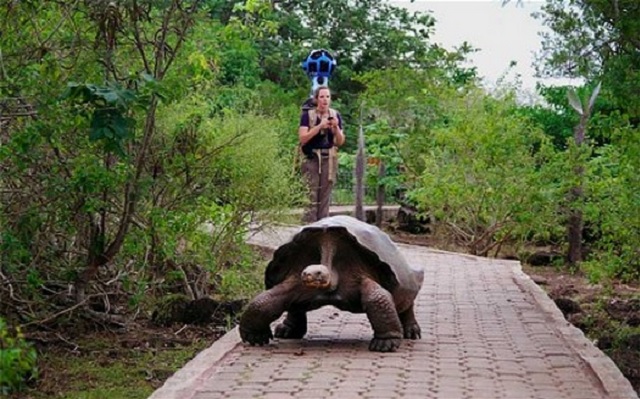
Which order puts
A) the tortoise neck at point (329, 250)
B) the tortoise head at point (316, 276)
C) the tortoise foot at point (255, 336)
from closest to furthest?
the tortoise head at point (316, 276), the tortoise neck at point (329, 250), the tortoise foot at point (255, 336)

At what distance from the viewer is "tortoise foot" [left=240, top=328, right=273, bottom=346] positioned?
8031mm

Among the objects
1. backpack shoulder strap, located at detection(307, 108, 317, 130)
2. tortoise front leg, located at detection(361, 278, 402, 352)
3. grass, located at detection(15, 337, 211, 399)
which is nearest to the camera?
tortoise front leg, located at detection(361, 278, 402, 352)

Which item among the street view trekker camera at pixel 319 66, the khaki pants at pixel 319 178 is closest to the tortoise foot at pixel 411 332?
the khaki pants at pixel 319 178

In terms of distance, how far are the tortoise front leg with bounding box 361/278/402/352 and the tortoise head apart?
0.98ft

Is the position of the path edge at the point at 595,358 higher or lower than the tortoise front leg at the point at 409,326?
lower

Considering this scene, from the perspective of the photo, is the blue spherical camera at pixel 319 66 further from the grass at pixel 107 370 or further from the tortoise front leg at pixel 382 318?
the tortoise front leg at pixel 382 318

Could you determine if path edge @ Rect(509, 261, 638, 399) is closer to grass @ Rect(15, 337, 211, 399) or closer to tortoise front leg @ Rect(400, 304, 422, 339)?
tortoise front leg @ Rect(400, 304, 422, 339)

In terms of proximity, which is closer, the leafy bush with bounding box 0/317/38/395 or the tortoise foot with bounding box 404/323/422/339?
the leafy bush with bounding box 0/317/38/395

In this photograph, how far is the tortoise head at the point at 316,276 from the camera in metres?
7.59

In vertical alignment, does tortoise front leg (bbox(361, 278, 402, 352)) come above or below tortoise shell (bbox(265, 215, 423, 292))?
below

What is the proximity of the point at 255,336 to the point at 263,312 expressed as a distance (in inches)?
8.5

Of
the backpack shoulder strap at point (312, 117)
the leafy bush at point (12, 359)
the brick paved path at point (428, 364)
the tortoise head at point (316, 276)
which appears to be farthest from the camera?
the backpack shoulder strap at point (312, 117)

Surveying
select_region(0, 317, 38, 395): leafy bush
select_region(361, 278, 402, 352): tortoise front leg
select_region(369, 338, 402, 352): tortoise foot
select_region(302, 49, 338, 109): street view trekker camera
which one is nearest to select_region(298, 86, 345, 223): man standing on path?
select_region(302, 49, 338, 109): street view trekker camera

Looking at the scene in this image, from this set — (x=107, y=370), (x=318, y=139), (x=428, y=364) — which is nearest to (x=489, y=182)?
(x=318, y=139)
